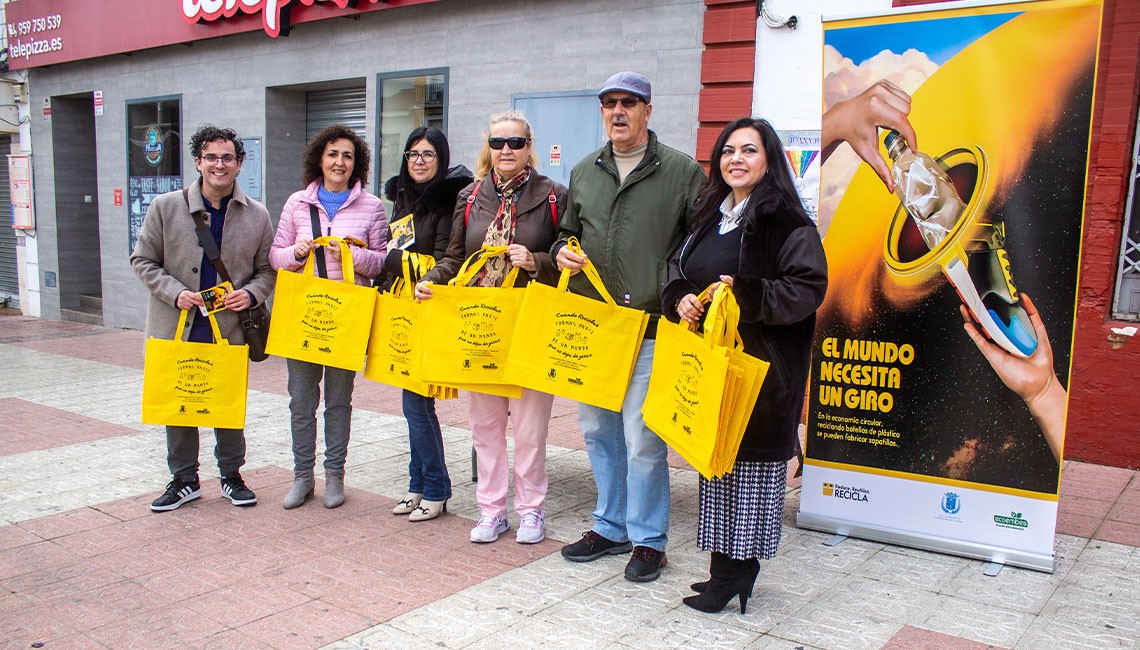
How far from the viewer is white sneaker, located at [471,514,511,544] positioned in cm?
446

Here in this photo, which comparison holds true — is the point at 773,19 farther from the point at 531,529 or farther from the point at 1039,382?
the point at 531,529

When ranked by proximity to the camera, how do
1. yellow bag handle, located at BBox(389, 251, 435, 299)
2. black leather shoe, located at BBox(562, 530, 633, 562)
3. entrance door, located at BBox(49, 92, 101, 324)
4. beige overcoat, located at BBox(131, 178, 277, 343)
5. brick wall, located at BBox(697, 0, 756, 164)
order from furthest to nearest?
entrance door, located at BBox(49, 92, 101, 324) < brick wall, located at BBox(697, 0, 756, 164) < beige overcoat, located at BBox(131, 178, 277, 343) < yellow bag handle, located at BBox(389, 251, 435, 299) < black leather shoe, located at BBox(562, 530, 633, 562)

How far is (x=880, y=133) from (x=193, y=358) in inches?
143

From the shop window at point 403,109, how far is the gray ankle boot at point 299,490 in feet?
16.6

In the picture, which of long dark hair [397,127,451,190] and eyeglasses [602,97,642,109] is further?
long dark hair [397,127,451,190]

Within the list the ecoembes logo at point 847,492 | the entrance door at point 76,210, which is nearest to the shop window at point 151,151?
the entrance door at point 76,210

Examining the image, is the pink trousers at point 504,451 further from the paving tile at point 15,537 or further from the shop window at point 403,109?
the shop window at point 403,109

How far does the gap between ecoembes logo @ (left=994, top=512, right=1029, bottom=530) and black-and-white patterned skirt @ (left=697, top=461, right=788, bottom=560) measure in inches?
50.2

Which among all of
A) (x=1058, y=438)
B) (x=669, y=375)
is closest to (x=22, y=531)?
(x=669, y=375)

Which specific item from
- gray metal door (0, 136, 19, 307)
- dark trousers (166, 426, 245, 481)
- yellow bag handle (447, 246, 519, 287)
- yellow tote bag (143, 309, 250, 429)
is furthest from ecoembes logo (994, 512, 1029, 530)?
gray metal door (0, 136, 19, 307)

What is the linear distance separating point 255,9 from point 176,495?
727cm

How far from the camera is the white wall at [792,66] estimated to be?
678 cm

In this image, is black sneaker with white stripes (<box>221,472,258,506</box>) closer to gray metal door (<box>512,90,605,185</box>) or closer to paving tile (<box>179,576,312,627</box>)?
paving tile (<box>179,576,312,627</box>)

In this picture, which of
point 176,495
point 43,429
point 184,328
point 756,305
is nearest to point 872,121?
point 756,305
